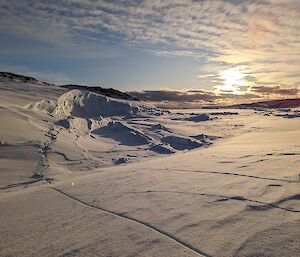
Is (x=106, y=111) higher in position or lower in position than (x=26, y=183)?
higher

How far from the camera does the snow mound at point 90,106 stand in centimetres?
1136

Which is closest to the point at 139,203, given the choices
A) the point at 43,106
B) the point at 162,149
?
the point at 162,149

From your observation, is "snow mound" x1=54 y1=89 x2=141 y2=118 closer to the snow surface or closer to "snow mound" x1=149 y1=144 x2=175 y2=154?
"snow mound" x1=149 y1=144 x2=175 y2=154

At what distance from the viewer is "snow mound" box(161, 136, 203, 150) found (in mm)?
7793

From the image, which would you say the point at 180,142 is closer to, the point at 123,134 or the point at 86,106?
the point at 123,134

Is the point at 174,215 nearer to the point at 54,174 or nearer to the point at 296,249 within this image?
the point at 296,249

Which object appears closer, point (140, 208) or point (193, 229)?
point (193, 229)

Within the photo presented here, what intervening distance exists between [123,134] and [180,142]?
158cm

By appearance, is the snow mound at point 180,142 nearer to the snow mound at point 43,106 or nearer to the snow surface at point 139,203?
the snow surface at point 139,203

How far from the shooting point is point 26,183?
13.8ft

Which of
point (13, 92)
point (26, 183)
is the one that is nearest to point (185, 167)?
point (26, 183)

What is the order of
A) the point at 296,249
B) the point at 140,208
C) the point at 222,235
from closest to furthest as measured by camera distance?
the point at 296,249
the point at 222,235
the point at 140,208

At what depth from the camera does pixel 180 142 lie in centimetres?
823

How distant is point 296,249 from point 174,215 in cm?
94
